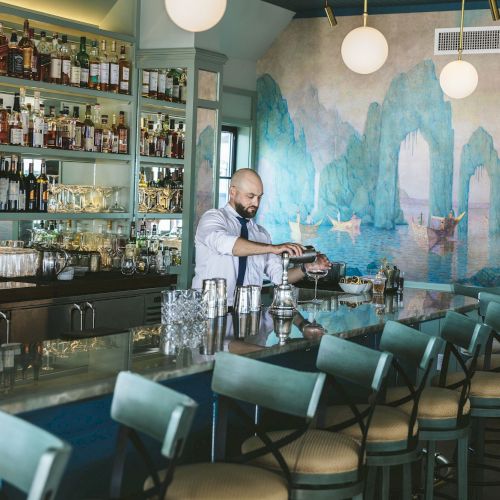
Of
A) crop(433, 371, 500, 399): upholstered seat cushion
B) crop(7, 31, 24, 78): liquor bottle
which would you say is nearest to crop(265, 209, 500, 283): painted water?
crop(7, 31, 24, 78): liquor bottle

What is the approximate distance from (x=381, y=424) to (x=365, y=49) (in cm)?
272

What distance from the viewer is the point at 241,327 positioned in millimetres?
3590

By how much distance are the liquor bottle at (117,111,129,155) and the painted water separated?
234 cm

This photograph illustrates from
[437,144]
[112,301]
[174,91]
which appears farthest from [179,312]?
[437,144]

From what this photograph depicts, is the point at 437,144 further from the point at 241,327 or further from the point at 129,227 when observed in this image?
the point at 241,327

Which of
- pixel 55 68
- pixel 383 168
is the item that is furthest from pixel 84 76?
pixel 383 168

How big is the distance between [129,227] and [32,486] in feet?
17.7

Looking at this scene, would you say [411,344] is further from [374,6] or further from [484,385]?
[374,6]

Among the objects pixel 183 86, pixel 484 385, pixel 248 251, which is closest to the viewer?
pixel 484 385

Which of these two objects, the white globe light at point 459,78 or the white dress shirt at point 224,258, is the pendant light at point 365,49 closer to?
the white dress shirt at point 224,258

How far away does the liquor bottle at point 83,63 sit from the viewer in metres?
6.45

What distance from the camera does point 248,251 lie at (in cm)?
453

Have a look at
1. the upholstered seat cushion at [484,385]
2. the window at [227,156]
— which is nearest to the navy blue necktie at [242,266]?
the upholstered seat cushion at [484,385]

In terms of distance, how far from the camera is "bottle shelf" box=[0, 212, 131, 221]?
5.86 metres
